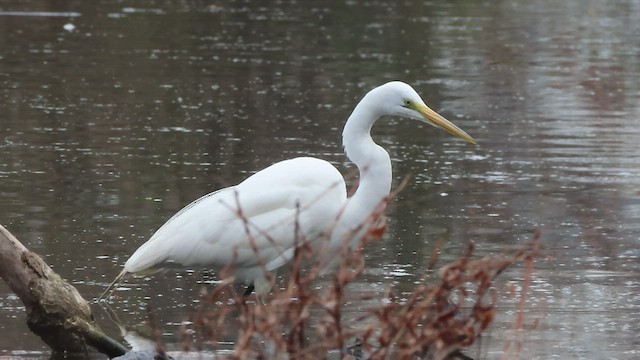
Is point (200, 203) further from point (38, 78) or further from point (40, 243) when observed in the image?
point (38, 78)

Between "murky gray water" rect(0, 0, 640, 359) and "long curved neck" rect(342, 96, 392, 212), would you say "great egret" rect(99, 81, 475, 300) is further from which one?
"murky gray water" rect(0, 0, 640, 359)

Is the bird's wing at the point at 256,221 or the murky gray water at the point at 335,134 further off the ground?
the bird's wing at the point at 256,221

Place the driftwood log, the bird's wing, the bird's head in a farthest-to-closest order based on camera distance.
Result: the bird's head
the bird's wing
the driftwood log

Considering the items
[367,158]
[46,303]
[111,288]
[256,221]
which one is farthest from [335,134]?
[46,303]

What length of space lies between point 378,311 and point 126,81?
12342 mm

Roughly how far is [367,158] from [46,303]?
180 centimetres

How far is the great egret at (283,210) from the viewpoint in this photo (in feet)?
23.0

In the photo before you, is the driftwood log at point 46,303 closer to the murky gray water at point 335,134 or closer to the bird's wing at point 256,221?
the murky gray water at point 335,134

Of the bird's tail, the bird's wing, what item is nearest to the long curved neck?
the bird's wing

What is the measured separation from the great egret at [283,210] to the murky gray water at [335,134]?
42 centimetres

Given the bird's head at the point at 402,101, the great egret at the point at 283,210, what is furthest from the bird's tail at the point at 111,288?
the bird's head at the point at 402,101

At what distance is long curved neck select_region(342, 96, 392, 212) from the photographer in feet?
23.2

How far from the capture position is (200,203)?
7379 millimetres

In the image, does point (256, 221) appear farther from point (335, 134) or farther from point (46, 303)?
point (335, 134)
